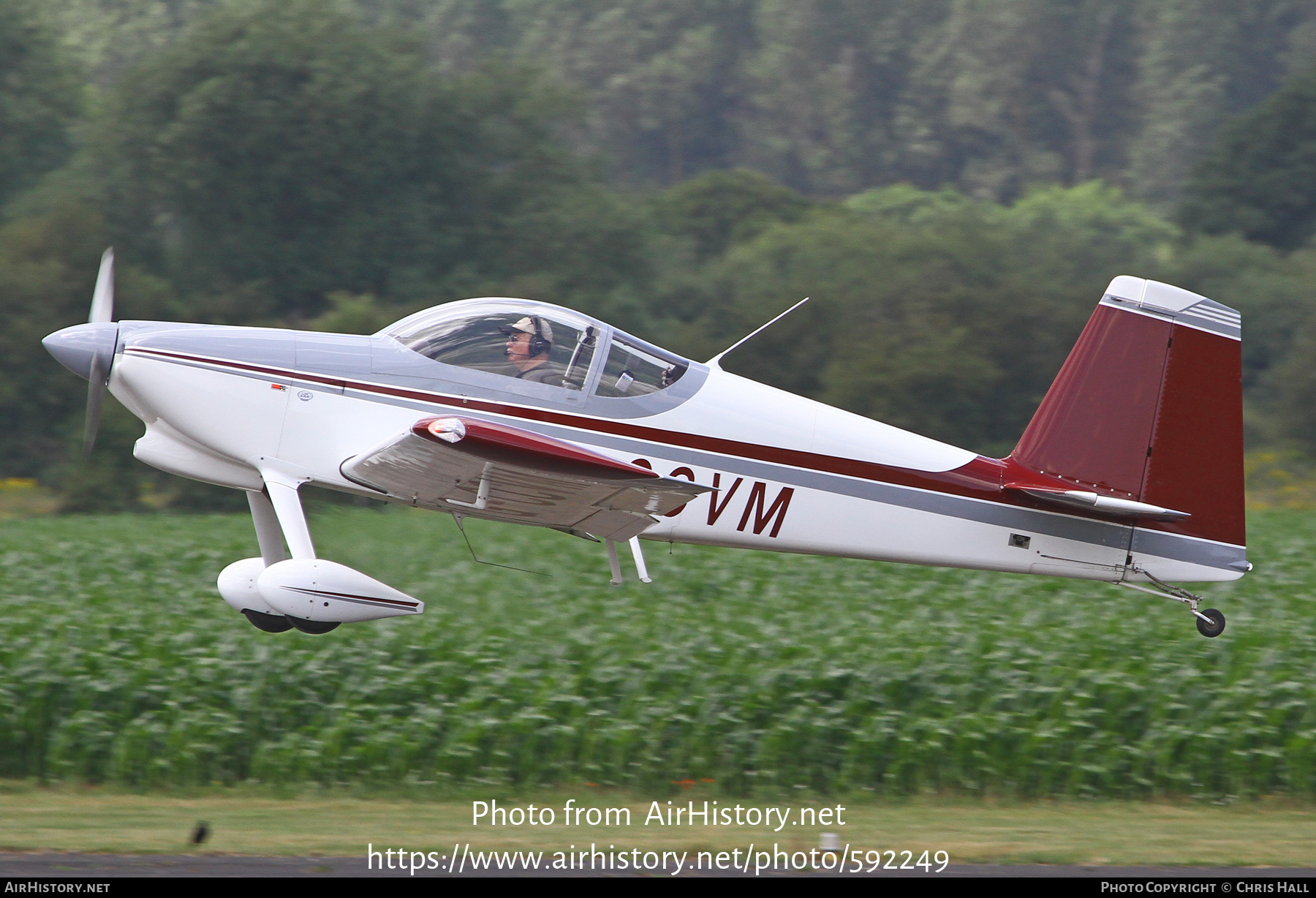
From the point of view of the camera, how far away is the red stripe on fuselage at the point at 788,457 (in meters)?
8.85

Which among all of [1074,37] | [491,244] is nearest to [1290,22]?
[1074,37]

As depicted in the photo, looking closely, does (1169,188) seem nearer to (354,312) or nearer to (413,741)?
(354,312)

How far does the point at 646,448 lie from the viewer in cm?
910

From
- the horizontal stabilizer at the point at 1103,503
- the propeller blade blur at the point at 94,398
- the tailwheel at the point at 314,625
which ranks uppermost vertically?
the propeller blade blur at the point at 94,398

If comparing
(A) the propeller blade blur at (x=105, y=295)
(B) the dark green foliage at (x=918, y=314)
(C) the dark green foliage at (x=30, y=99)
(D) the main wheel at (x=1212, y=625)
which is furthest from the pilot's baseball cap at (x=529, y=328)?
(C) the dark green foliage at (x=30, y=99)

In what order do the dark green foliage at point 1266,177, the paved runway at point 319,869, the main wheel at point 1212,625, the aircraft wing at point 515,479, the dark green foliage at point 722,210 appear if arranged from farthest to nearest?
the dark green foliage at point 1266,177
the dark green foliage at point 722,210
the main wheel at point 1212,625
the paved runway at point 319,869
the aircraft wing at point 515,479

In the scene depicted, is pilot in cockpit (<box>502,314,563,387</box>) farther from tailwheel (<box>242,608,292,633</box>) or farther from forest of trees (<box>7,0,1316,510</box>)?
forest of trees (<box>7,0,1316,510</box>)

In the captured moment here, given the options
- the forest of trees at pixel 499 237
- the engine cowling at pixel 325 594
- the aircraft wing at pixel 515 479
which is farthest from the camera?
the forest of trees at pixel 499 237

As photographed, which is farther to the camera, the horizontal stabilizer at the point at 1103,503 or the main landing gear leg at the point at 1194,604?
the main landing gear leg at the point at 1194,604

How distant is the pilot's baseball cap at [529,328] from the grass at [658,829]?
3.16 m

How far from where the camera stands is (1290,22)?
71.3 m

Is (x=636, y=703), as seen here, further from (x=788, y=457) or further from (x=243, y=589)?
(x=243, y=589)

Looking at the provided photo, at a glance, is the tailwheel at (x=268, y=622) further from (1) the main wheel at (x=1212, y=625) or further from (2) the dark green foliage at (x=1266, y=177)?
(2) the dark green foliage at (x=1266, y=177)

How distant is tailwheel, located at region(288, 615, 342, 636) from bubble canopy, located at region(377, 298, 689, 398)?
1.68 metres
